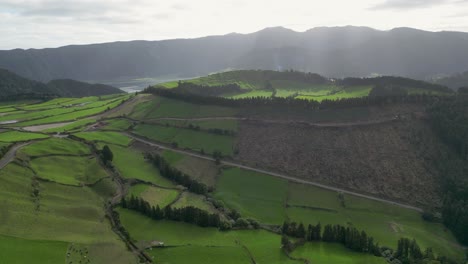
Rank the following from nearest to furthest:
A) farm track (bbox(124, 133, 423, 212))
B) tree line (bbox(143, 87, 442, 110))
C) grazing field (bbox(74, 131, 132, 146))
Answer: farm track (bbox(124, 133, 423, 212))
grazing field (bbox(74, 131, 132, 146))
tree line (bbox(143, 87, 442, 110))

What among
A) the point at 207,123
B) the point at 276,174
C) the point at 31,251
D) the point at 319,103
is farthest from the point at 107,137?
the point at 319,103

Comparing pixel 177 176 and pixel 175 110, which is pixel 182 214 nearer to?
pixel 177 176

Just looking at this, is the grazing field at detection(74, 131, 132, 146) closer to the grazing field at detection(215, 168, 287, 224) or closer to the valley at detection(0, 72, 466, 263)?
the valley at detection(0, 72, 466, 263)

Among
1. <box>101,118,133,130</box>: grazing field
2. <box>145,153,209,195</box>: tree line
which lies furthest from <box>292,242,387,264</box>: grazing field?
<box>101,118,133,130</box>: grazing field

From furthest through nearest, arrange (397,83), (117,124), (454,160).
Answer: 1. (397,83)
2. (117,124)
3. (454,160)

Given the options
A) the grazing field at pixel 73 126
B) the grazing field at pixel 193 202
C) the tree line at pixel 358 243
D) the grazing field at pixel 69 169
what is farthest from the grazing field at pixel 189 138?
the tree line at pixel 358 243

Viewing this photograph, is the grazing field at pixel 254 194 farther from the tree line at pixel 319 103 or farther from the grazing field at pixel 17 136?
the grazing field at pixel 17 136
